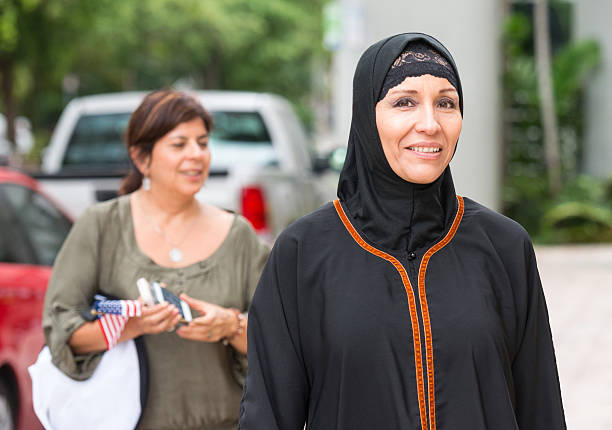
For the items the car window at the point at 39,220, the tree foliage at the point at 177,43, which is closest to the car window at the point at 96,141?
the car window at the point at 39,220

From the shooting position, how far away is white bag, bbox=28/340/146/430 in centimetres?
309

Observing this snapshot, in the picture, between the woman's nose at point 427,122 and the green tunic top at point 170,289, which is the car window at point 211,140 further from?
the woman's nose at point 427,122

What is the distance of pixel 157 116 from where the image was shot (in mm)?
3381

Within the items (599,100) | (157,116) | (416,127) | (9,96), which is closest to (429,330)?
(416,127)

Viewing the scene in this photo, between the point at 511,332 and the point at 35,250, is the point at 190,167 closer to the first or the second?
the point at 511,332

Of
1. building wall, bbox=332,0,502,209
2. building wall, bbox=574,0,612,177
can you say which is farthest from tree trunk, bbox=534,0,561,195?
building wall, bbox=332,0,502,209

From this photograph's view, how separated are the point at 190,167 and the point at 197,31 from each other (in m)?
21.7

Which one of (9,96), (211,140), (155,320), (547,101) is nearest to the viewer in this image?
(155,320)

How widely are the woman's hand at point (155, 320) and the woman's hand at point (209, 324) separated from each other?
55 millimetres

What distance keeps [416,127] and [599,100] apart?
49.2 ft

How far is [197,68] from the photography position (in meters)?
27.8

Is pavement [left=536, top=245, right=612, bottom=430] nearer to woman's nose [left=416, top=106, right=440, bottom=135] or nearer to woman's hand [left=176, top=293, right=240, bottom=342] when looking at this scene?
woman's hand [left=176, top=293, right=240, bottom=342]

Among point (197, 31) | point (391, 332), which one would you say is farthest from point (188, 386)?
point (197, 31)

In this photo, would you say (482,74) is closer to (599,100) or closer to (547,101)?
(547,101)
